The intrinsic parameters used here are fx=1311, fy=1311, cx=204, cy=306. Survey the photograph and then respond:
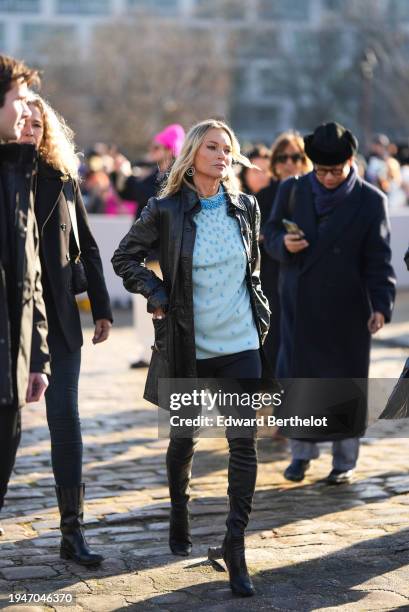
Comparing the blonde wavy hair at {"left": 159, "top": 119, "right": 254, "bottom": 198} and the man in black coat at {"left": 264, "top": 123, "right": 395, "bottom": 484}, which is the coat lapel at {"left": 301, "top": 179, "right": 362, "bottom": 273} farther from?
the blonde wavy hair at {"left": 159, "top": 119, "right": 254, "bottom": 198}

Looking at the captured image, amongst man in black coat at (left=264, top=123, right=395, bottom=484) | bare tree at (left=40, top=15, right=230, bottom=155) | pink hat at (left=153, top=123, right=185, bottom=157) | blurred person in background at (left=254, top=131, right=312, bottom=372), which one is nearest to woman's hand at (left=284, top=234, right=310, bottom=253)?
man in black coat at (left=264, top=123, right=395, bottom=484)

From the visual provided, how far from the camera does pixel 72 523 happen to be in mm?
5469

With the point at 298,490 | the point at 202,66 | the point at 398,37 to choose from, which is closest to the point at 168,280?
the point at 298,490

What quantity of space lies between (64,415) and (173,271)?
0.75 metres

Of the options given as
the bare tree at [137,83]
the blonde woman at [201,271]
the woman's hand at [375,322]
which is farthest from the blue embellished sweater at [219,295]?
the bare tree at [137,83]

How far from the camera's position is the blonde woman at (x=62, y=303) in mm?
5336

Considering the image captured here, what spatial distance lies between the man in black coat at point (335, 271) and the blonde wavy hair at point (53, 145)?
1962 mm

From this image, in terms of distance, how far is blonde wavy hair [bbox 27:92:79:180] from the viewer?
5410 millimetres

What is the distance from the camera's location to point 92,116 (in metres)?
82.2

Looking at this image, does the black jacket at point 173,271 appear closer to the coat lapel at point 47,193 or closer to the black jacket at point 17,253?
the coat lapel at point 47,193

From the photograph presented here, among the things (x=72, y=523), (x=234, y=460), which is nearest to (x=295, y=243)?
(x=234, y=460)

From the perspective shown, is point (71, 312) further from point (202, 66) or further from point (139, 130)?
point (202, 66)

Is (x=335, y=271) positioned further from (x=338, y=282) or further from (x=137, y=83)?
(x=137, y=83)

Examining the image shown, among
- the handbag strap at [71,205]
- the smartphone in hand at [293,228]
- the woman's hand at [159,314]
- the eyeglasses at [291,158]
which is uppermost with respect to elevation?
the eyeglasses at [291,158]
